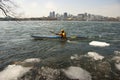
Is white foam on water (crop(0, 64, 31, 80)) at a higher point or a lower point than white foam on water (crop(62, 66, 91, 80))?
higher

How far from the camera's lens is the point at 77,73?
1048 cm

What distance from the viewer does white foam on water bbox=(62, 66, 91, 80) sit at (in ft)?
32.3

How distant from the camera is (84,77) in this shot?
32.3ft

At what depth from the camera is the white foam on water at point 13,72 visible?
980cm

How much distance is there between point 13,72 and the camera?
10.6 metres

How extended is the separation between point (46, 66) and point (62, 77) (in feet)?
7.81

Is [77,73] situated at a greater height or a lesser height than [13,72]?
lesser

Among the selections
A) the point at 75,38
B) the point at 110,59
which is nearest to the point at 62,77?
the point at 110,59

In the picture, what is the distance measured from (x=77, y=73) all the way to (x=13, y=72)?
176 inches

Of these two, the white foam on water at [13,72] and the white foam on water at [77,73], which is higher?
the white foam on water at [13,72]

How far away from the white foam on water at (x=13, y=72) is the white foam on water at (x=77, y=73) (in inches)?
117

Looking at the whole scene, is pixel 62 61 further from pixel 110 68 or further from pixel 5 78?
pixel 5 78

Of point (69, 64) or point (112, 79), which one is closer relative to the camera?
point (112, 79)

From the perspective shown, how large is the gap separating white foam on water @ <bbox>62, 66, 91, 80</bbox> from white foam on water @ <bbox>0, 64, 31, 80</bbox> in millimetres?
2960
